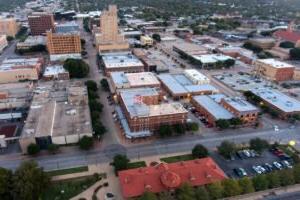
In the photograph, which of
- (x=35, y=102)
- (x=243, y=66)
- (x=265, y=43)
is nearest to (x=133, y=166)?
(x=35, y=102)

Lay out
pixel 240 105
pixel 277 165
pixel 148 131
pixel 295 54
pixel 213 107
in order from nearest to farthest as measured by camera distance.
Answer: pixel 277 165, pixel 148 131, pixel 240 105, pixel 213 107, pixel 295 54

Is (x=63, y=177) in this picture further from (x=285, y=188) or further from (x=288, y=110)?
(x=288, y=110)

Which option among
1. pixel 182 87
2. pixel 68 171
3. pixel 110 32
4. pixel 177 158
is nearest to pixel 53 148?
pixel 68 171

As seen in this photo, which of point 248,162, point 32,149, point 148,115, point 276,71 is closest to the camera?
point 32,149

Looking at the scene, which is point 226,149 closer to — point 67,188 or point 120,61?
point 67,188

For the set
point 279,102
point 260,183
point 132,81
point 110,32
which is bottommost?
point 260,183

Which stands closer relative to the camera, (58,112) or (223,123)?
(223,123)
